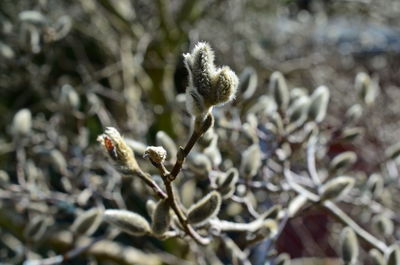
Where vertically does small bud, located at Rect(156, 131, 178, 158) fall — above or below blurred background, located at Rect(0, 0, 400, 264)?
below

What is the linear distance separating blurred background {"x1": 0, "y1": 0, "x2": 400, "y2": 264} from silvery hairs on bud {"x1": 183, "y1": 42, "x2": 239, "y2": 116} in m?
1.03

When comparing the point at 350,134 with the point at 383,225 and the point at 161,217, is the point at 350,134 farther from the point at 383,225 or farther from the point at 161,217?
the point at 161,217

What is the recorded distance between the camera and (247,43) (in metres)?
3.15

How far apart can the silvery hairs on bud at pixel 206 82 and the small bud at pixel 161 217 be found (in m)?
0.25

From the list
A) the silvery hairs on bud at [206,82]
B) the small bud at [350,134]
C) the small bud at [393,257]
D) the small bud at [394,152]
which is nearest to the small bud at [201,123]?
the silvery hairs on bud at [206,82]

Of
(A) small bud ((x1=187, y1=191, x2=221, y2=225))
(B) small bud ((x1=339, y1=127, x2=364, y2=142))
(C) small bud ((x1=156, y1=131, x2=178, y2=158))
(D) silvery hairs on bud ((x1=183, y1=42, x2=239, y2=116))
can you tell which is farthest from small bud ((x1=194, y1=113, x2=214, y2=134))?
→ (B) small bud ((x1=339, y1=127, x2=364, y2=142))

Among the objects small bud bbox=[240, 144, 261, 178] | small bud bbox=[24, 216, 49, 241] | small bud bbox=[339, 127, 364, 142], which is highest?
small bud bbox=[24, 216, 49, 241]

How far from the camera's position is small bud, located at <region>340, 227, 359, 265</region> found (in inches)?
48.4

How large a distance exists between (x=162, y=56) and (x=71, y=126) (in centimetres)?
60

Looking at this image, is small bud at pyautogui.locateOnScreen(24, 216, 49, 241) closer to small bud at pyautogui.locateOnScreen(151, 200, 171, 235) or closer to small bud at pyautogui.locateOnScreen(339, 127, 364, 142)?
small bud at pyautogui.locateOnScreen(151, 200, 171, 235)

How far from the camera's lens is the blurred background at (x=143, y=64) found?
2.00 meters

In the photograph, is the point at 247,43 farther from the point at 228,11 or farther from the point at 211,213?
the point at 211,213

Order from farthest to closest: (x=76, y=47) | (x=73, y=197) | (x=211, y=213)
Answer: (x=76, y=47), (x=73, y=197), (x=211, y=213)

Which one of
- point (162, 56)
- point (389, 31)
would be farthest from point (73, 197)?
point (389, 31)
